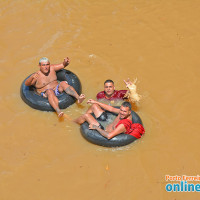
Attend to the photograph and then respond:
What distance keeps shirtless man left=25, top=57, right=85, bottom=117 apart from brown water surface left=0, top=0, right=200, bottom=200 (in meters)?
0.41

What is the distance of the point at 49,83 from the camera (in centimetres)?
755

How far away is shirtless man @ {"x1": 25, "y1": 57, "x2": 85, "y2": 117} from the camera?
7.19m

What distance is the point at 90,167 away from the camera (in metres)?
6.21

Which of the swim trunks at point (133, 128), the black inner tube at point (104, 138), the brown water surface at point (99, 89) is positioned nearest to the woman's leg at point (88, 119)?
the black inner tube at point (104, 138)

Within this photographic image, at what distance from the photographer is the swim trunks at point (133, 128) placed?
A: 625 cm

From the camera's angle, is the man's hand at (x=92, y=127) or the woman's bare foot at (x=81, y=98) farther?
the woman's bare foot at (x=81, y=98)

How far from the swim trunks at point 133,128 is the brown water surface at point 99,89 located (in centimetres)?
29

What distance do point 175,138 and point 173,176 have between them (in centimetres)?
98

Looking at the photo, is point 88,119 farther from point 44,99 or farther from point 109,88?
point 44,99

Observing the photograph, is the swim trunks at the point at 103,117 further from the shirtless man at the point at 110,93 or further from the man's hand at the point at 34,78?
the man's hand at the point at 34,78

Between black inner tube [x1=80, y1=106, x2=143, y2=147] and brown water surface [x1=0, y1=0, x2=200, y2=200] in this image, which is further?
black inner tube [x1=80, y1=106, x2=143, y2=147]

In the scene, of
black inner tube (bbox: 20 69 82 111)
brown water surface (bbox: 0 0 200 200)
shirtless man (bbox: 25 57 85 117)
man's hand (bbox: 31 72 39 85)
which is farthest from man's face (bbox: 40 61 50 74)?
brown water surface (bbox: 0 0 200 200)

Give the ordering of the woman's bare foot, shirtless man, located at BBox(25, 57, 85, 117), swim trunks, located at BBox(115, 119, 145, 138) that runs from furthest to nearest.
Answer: shirtless man, located at BBox(25, 57, 85, 117), the woman's bare foot, swim trunks, located at BBox(115, 119, 145, 138)

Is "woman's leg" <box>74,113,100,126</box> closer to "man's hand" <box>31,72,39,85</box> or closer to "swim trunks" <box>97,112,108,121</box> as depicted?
"swim trunks" <box>97,112,108,121</box>
